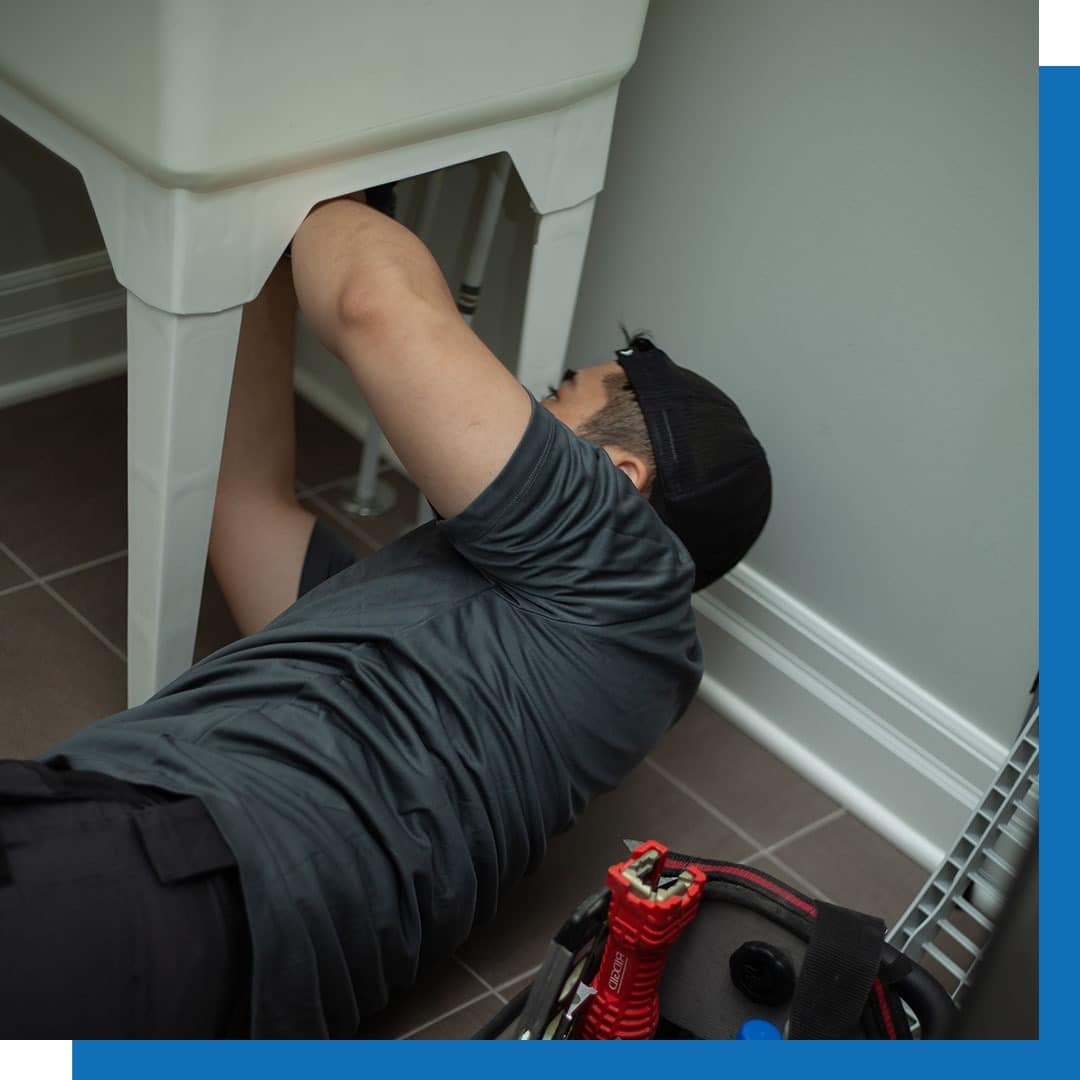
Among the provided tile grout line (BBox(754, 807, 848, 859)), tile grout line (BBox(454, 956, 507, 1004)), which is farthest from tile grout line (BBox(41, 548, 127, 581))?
tile grout line (BBox(754, 807, 848, 859))

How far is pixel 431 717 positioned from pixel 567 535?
0.53 feet

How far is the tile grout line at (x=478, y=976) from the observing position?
1.20 m

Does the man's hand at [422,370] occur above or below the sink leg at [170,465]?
above

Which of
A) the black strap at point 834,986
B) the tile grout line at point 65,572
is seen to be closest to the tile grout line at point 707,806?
the black strap at point 834,986

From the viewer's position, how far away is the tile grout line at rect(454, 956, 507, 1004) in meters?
1.20

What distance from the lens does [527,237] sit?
1.61 m

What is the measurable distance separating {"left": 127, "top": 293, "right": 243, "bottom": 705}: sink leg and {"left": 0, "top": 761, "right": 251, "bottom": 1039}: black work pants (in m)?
0.31

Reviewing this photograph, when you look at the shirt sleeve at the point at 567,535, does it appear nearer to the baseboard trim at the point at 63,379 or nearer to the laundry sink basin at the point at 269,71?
the laundry sink basin at the point at 269,71

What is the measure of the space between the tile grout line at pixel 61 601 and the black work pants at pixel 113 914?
582mm

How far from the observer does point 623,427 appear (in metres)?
1.14

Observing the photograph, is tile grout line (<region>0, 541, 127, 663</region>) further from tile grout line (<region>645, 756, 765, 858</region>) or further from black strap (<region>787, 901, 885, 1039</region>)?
black strap (<region>787, 901, 885, 1039</region>)

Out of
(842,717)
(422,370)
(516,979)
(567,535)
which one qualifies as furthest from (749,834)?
(422,370)
